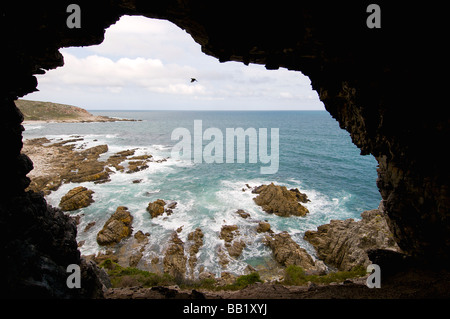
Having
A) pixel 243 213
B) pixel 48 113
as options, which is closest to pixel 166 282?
pixel 243 213

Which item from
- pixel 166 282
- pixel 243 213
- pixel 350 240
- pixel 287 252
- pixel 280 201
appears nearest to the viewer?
pixel 166 282

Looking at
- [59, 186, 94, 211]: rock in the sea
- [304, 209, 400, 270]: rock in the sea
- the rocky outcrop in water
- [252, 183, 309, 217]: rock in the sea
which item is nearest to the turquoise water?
[252, 183, 309, 217]: rock in the sea

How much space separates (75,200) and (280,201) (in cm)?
2740

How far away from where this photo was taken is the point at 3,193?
7738mm

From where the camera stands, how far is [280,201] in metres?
29.2

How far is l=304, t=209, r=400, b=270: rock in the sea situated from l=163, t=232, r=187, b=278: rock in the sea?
13319 mm

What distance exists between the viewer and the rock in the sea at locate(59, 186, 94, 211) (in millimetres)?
27938

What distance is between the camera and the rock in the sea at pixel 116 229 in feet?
73.8

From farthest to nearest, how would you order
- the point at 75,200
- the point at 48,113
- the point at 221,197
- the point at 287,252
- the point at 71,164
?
the point at 48,113
the point at 71,164
the point at 221,197
the point at 75,200
the point at 287,252

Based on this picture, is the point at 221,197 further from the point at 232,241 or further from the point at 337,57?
the point at 337,57

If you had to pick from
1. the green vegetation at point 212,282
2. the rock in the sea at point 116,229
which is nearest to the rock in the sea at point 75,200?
the rock in the sea at point 116,229

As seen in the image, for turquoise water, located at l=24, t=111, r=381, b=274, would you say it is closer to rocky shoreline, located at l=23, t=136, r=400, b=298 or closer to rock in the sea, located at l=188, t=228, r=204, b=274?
rock in the sea, located at l=188, t=228, r=204, b=274

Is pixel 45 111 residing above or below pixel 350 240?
above
